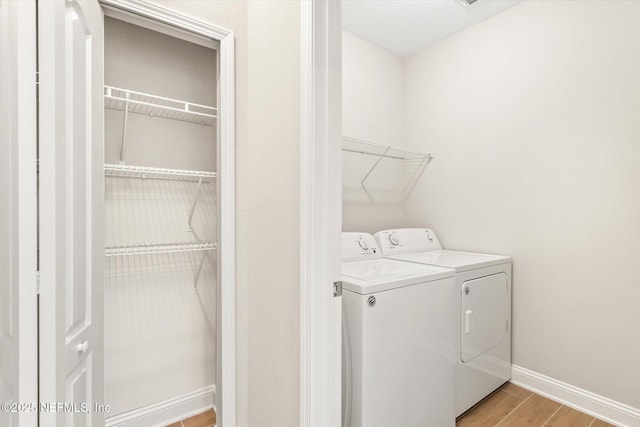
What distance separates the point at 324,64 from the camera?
99 cm

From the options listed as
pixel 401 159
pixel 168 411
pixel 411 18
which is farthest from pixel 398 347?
pixel 411 18

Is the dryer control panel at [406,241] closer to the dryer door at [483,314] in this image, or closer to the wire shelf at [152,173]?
the dryer door at [483,314]

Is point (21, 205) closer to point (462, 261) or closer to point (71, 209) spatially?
point (71, 209)

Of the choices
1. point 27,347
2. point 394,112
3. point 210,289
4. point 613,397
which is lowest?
point 613,397

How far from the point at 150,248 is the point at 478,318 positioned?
1.96m

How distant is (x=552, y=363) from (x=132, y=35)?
3293 millimetres

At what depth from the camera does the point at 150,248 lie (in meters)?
1.57

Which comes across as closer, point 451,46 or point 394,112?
point 451,46

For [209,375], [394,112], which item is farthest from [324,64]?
[394,112]

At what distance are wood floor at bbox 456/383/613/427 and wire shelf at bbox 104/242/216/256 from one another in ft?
5.98

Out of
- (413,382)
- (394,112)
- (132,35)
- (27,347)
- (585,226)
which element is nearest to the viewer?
(27,347)

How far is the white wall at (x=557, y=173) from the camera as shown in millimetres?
1737

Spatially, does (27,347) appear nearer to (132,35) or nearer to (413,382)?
(413,382)

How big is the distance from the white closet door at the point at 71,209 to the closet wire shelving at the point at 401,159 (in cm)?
169
